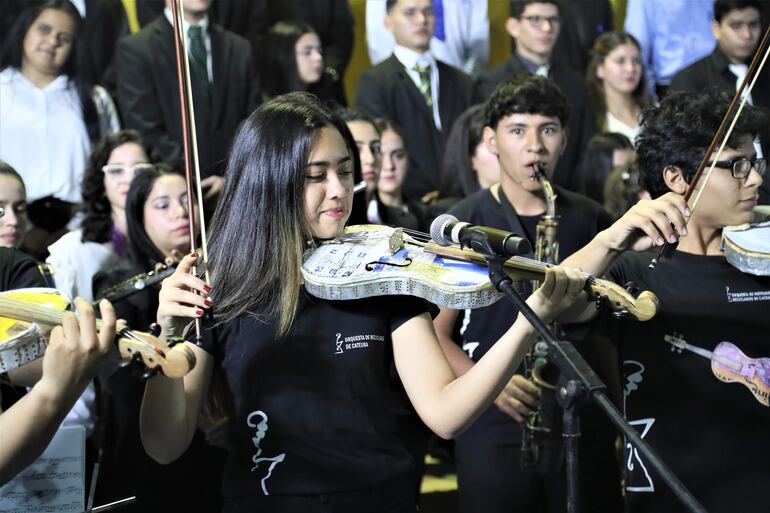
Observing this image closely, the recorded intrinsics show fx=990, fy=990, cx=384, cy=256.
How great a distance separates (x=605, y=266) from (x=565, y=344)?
551 millimetres

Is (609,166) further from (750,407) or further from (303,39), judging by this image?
(750,407)

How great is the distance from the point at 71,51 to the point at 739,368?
369cm

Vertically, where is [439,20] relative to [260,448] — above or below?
above

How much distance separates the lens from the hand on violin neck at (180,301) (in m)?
2.15

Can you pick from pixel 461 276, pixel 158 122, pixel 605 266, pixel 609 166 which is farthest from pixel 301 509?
pixel 609 166

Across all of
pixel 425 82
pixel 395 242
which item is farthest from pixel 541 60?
pixel 395 242

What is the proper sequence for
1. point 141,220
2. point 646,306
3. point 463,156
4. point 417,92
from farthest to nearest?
point 417,92, point 463,156, point 141,220, point 646,306

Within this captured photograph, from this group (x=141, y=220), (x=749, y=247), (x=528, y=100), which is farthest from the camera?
(x=141, y=220)

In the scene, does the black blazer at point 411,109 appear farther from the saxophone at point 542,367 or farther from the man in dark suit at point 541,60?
the saxophone at point 542,367

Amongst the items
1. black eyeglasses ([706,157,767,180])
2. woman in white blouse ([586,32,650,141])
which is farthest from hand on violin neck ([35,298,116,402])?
woman in white blouse ([586,32,650,141])

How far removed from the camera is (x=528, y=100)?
3.81 m

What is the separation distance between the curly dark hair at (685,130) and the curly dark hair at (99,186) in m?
2.45

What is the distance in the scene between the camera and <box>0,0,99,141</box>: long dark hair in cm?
484

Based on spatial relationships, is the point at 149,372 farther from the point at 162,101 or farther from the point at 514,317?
the point at 162,101
